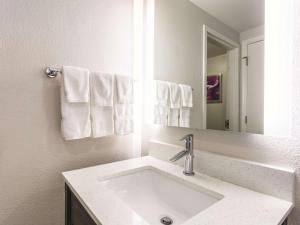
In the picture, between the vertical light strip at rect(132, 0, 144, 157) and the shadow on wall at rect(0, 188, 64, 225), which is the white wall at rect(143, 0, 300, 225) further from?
the shadow on wall at rect(0, 188, 64, 225)

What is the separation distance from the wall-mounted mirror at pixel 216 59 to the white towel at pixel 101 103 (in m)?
0.33

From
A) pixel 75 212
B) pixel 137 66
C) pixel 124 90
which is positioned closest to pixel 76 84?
pixel 124 90

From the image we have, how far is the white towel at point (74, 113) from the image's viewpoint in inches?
35.6

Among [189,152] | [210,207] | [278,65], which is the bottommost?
[210,207]

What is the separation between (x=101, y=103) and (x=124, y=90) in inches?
6.6

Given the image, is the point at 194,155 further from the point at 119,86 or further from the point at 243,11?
the point at 243,11

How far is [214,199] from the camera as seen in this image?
0.70 m

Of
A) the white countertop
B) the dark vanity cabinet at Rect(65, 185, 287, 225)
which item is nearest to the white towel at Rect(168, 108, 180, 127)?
the white countertop

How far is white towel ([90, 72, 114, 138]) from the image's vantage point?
1.00 m

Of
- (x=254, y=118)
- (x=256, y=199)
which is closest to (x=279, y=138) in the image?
(x=254, y=118)

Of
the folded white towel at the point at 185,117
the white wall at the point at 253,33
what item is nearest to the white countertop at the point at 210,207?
the folded white towel at the point at 185,117

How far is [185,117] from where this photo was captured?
1.04m

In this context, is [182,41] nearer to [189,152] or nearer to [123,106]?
[123,106]

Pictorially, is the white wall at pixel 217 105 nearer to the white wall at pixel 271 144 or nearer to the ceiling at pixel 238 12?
the white wall at pixel 271 144
